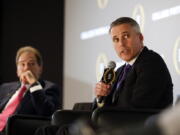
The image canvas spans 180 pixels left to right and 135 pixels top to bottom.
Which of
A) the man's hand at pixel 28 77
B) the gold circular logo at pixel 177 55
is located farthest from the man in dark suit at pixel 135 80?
the man's hand at pixel 28 77

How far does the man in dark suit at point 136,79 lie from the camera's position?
197 centimetres

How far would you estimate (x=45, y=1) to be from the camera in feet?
15.3

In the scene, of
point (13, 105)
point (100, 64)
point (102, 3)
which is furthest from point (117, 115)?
point (102, 3)

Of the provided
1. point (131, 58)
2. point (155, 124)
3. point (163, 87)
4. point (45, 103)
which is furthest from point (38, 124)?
point (155, 124)

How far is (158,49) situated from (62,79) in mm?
1854

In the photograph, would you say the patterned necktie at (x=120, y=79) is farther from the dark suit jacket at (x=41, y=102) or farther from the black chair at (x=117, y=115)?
the dark suit jacket at (x=41, y=102)

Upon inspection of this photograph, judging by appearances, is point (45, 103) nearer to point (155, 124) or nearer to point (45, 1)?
point (45, 1)

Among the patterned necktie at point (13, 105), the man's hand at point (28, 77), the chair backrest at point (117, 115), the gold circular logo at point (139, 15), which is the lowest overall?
the patterned necktie at point (13, 105)

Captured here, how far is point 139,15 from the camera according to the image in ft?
10.00

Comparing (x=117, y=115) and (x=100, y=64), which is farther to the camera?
(x=100, y=64)

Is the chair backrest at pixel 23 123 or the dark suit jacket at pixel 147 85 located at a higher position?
the dark suit jacket at pixel 147 85

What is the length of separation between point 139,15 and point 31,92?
1020mm

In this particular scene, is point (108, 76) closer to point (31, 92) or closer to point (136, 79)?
Answer: point (136, 79)

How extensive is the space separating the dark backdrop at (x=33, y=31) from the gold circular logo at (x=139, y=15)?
1.58m
